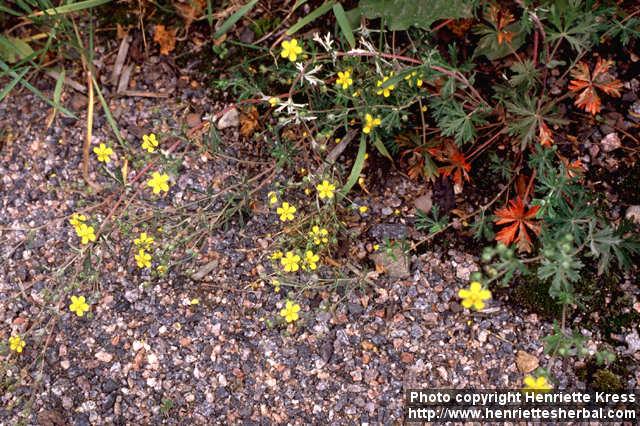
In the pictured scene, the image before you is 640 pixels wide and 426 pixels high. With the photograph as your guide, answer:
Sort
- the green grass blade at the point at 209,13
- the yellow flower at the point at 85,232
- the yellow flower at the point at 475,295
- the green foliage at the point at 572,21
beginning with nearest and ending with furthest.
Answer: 1. the yellow flower at the point at 475,295
2. the green foliage at the point at 572,21
3. the yellow flower at the point at 85,232
4. the green grass blade at the point at 209,13

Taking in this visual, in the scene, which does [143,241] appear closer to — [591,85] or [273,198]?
[273,198]

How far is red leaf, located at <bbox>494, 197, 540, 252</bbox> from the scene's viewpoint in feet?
9.07

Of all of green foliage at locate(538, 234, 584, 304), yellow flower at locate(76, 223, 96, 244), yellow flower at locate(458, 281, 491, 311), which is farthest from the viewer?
yellow flower at locate(76, 223, 96, 244)

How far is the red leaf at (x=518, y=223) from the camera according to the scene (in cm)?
277

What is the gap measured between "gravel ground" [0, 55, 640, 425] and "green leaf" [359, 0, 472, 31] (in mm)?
803

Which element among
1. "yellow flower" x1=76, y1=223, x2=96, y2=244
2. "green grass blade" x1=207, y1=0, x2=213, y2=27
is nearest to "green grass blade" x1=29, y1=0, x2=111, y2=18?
"green grass blade" x1=207, y1=0, x2=213, y2=27

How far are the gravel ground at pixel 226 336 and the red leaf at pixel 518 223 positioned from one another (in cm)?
24

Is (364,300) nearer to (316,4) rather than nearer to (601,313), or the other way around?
(601,313)

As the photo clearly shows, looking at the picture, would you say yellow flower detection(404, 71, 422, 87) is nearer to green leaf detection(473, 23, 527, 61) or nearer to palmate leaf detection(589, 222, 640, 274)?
green leaf detection(473, 23, 527, 61)

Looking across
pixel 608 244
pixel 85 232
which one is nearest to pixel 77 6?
pixel 85 232

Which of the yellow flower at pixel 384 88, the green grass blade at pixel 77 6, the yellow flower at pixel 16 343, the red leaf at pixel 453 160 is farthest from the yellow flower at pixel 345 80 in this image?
the yellow flower at pixel 16 343

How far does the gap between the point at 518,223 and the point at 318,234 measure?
35.8 inches

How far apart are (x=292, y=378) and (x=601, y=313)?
1426 mm

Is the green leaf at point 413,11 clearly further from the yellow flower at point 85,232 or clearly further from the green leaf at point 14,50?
the green leaf at point 14,50
